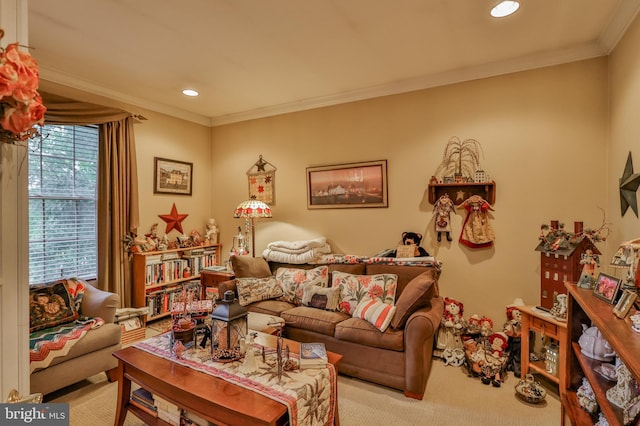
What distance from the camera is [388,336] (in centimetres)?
247

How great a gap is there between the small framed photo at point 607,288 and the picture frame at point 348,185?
2.19 meters

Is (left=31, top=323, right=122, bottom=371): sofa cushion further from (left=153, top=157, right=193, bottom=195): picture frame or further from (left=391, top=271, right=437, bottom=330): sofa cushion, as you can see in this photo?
(left=391, top=271, right=437, bottom=330): sofa cushion

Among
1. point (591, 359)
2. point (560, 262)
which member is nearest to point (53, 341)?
point (591, 359)

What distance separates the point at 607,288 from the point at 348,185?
262 cm

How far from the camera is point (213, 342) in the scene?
188 cm

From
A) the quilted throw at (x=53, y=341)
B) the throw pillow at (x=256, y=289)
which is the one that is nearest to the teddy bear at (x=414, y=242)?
the throw pillow at (x=256, y=289)

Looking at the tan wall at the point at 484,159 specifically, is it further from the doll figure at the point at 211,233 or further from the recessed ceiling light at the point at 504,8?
the doll figure at the point at 211,233

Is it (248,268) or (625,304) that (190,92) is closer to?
(248,268)

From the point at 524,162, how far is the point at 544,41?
0.97 meters

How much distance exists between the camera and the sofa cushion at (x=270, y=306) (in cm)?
304

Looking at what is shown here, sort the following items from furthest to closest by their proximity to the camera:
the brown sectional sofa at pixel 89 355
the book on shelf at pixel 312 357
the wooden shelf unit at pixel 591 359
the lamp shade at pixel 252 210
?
the lamp shade at pixel 252 210 → the brown sectional sofa at pixel 89 355 → the book on shelf at pixel 312 357 → the wooden shelf unit at pixel 591 359

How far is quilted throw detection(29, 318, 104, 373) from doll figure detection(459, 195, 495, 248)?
3.31 metres

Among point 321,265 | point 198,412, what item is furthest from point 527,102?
point 198,412

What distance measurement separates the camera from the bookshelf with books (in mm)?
3711
